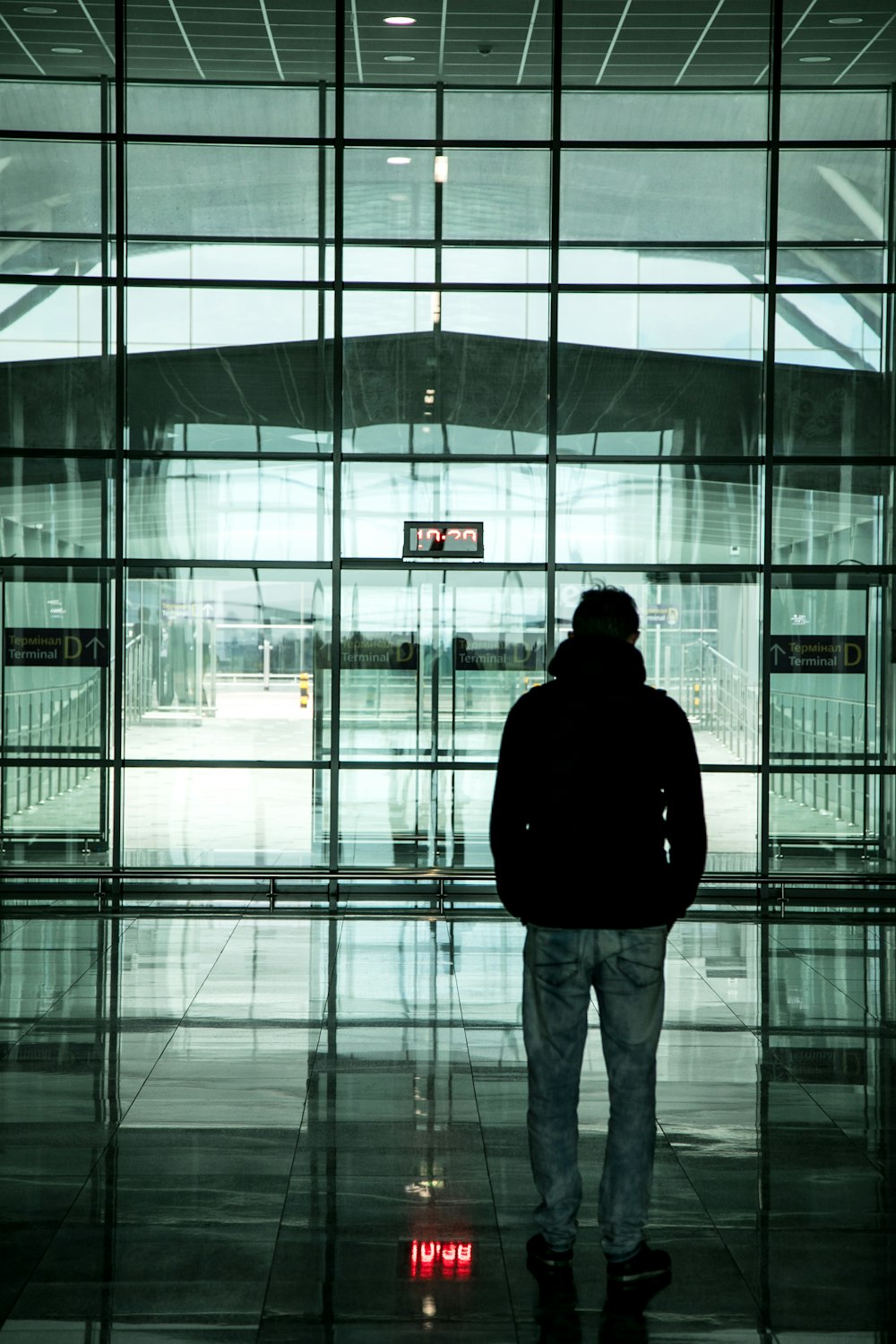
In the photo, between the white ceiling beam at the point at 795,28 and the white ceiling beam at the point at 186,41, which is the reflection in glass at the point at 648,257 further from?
the white ceiling beam at the point at 186,41

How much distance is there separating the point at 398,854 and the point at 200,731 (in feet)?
6.74

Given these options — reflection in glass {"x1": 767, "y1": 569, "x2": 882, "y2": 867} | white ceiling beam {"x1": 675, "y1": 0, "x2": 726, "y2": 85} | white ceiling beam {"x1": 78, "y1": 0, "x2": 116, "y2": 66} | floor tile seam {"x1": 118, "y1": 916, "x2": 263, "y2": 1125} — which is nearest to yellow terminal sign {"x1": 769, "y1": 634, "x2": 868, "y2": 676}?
reflection in glass {"x1": 767, "y1": 569, "x2": 882, "y2": 867}

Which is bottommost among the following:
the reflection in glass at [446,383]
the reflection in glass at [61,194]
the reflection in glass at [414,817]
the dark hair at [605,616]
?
the reflection in glass at [414,817]

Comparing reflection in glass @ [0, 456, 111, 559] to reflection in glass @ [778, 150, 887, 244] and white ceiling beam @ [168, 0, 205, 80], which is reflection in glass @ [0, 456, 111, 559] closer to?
white ceiling beam @ [168, 0, 205, 80]

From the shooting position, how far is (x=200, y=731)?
504 inches

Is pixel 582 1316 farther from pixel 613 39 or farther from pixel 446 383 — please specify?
pixel 613 39

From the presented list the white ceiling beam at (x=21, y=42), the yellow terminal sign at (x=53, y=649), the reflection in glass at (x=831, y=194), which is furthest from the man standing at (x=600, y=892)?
the white ceiling beam at (x=21, y=42)

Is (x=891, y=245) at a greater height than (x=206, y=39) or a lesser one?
lesser

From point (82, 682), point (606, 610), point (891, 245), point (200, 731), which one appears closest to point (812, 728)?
point (891, 245)

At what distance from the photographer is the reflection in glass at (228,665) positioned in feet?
41.8

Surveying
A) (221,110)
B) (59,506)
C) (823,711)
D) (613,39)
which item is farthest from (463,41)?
(823,711)

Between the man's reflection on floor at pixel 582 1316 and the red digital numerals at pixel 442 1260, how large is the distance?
0.27 meters

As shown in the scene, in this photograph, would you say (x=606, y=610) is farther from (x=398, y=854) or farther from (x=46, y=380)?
(x=46, y=380)

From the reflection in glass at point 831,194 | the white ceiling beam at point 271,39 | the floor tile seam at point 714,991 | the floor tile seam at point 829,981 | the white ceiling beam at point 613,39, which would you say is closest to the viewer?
the floor tile seam at point 714,991
